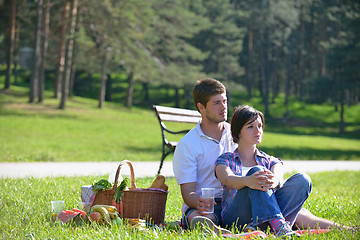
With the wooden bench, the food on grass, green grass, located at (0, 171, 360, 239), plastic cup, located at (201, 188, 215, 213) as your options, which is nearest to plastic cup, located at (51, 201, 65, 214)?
green grass, located at (0, 171, 360, 239)

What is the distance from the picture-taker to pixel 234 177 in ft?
11.7

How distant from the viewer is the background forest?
2620cm

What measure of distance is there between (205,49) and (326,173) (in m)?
33.1

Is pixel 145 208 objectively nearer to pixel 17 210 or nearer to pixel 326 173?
pixel 17 210

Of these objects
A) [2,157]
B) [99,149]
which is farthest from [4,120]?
[2,157]

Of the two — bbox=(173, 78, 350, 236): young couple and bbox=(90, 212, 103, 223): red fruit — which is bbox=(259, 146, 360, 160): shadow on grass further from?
bbox=(90, 212, 103, 223): red fruit

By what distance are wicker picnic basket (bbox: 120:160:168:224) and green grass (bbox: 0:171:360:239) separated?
0.24 metres

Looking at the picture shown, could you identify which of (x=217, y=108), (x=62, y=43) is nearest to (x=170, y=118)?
(x=217, y=108)

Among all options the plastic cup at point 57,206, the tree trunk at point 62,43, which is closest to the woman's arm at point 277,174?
the plastic cup at point 57,206

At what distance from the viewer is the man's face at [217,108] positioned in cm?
388

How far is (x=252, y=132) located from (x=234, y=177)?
43 centimetres

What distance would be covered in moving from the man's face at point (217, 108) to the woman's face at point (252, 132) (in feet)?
0.75

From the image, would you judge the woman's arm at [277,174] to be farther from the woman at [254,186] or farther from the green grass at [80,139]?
the green grass at [80,139]

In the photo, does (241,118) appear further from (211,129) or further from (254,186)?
(254,186)
